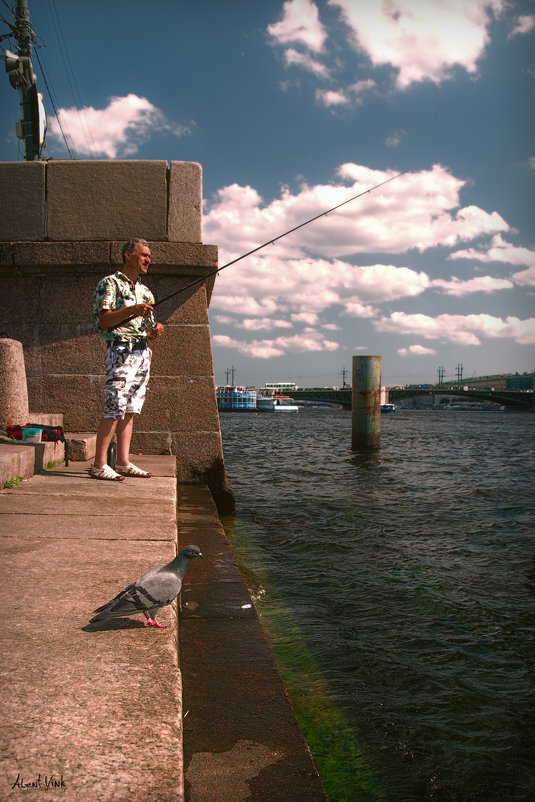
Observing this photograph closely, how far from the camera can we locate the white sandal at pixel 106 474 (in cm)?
428

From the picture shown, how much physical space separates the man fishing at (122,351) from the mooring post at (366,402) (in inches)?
599

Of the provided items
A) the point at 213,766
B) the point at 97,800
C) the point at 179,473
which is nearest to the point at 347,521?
the point at 179,473

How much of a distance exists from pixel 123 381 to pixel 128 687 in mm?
3157

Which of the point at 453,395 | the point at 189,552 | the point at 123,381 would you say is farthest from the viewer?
the point at 453,395

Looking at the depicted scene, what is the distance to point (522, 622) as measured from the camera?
147 inches

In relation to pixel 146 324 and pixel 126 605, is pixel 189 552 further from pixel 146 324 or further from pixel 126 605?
pixel 146 324

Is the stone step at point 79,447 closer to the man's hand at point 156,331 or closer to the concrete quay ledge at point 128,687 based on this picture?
the man's hand at point 156,331

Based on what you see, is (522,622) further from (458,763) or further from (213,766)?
(213,766)


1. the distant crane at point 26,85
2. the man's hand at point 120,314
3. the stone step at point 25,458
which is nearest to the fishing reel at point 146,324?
the man's hand at point 120,314

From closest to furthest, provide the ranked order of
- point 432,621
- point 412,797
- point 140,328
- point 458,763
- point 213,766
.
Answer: point 213,766 → point 412,797 → point 458,763 → point 432,621 → point 140,328

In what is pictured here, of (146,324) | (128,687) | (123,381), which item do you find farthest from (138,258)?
(128,687)

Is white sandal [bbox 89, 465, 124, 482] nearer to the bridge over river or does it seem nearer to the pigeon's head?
the pigeon's head

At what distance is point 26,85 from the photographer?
9.45m

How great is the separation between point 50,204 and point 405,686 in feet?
17.5
